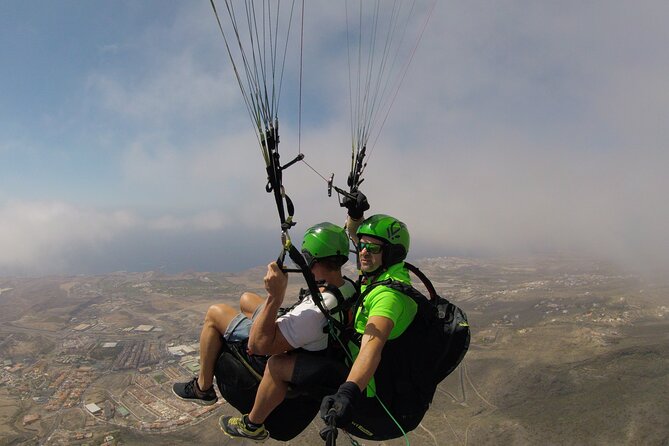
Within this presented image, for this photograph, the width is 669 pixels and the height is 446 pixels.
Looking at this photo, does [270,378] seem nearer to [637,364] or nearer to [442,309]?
[442,309]

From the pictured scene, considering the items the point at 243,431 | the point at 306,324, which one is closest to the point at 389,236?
the point at 306,324

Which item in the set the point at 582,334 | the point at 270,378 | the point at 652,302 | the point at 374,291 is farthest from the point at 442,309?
the point at 652,302

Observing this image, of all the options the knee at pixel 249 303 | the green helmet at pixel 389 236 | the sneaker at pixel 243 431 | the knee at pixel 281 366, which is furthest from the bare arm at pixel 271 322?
the green helmet at pixel 389 236

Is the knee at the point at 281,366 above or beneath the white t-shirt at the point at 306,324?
beneath

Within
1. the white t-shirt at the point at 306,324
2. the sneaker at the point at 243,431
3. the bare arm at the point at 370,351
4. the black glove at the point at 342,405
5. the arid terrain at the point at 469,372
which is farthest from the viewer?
the arid terrain at the point at 469,372

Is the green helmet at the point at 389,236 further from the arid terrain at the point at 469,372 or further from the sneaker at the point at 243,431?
the arid terrain at the point at 469,372

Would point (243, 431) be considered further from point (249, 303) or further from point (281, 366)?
point (249, 303)
